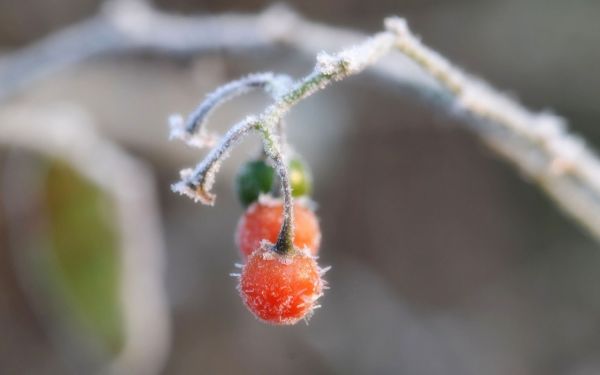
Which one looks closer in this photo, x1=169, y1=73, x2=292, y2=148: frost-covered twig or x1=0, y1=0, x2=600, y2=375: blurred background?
x1=169, y1=73, x2=292, y2=148: frost-covered twig

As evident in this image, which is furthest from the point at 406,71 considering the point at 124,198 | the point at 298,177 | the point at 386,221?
the point at 386,221

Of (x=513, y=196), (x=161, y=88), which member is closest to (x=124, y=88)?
(x=161, y=88)

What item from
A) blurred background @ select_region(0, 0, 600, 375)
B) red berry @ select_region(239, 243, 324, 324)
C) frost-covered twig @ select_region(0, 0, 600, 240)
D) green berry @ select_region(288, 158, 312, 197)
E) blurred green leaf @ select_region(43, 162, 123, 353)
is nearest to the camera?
red berry @ select_region(239, 243, 324, 324)

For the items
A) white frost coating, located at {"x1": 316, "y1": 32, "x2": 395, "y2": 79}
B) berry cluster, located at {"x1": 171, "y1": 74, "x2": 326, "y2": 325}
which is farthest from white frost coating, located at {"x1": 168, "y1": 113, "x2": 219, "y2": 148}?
white frost coating, located at {"x1": 316, "y1": 32, "x2": 395, "y2": 79}

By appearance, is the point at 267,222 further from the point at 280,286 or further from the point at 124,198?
the point at 124,198

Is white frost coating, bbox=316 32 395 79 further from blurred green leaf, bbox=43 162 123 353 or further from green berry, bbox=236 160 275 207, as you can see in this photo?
blurred green leaf, bbox=43 162 123 353

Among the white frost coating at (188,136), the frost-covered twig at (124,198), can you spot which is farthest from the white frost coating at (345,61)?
the frost-covered twig at (124,198)

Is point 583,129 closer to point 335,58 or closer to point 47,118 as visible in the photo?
point 47,118
